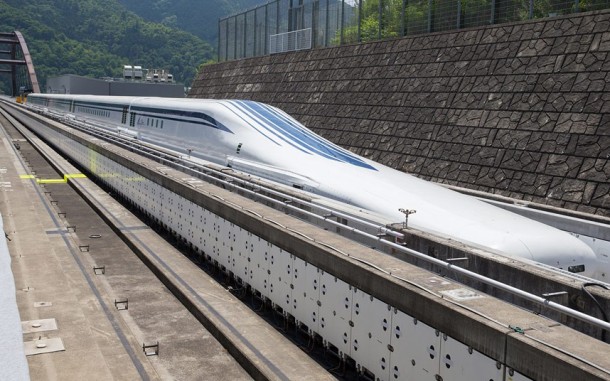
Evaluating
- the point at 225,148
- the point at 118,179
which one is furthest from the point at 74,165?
the point at 225,148

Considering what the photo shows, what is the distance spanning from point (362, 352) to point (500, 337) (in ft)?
7.83

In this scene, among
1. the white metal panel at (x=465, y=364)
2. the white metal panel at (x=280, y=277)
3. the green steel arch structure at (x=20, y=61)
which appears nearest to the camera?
the white metal panel at (x=465, y=364)

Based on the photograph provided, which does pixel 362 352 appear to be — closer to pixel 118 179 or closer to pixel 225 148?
pixel 225 148

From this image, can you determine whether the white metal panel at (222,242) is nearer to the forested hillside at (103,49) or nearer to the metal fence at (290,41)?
the metal fence at (290,41)

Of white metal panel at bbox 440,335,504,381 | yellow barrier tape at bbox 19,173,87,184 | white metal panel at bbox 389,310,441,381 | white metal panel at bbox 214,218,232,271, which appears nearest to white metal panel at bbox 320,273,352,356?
white metal panel at bbox 389,310,441,381

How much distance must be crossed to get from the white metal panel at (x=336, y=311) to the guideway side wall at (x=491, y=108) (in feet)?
33.9

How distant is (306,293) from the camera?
8688 millimetres

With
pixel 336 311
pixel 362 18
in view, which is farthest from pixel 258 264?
pixel 362 18

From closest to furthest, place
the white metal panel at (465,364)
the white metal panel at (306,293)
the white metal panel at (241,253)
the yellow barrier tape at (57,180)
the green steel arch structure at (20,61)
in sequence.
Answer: the white metal panel at (465,364) < the white metal panel at (306,293) < the white metal panel at (241,253) < the yellow barrier tape at (57,180) < the green steel arch structure at (20,61)

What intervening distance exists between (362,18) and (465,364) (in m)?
28.2

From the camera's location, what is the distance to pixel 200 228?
520 inches

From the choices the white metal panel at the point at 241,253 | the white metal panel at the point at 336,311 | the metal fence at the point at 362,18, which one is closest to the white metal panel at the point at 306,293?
the white metal panel at the point at 336,311

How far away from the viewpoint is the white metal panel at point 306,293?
8.44 metres

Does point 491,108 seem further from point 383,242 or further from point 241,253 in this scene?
point 383,242
